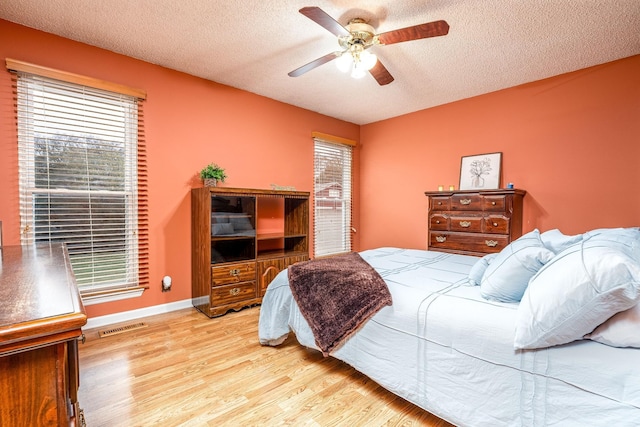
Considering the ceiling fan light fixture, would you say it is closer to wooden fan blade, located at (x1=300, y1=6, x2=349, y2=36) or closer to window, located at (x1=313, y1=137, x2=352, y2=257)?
wooden fan blade, located at (x1=300, y1=6, x2=349, y2=36)

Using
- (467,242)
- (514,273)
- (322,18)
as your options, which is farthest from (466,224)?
(322,18)

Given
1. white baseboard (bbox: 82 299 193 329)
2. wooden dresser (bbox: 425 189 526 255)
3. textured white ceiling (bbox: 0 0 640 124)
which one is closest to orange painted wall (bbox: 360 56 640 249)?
textured white ceiling (bbox: 0 0 640 124)

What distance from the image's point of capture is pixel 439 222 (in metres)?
3.72

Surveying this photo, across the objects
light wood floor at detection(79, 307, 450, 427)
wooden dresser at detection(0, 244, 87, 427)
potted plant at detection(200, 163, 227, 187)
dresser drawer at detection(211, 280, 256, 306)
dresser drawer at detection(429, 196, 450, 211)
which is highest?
potted plant at detection(200, 163, 227, 187)

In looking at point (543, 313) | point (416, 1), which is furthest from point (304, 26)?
point (543, 313)

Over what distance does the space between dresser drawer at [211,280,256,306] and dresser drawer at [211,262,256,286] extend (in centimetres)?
5

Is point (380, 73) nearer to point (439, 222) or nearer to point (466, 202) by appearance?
A: point (466, 202)

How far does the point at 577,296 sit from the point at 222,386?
194 centimetres

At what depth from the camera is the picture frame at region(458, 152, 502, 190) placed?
12.2ft

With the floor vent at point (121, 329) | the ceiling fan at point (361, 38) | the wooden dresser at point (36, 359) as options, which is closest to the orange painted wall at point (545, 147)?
the ceiling fan at point (361, 38)

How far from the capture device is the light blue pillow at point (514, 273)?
144 centimetres

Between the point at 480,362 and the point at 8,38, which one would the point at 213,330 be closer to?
the point at 480,362

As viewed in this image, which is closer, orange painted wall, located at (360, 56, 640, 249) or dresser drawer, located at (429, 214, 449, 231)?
orange painted wall, located at (360, 56, 640, 249)

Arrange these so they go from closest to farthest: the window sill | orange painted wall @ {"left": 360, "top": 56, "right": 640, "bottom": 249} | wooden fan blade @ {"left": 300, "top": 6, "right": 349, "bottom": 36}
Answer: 1. wooden fan blade @ {"left": 300, "top": 6, "right": 349, "bottom": 36}
2. the window sill
3. orange painted wall @ {"left": 360, "top": 56, "right": 640, "bottom": 249}
